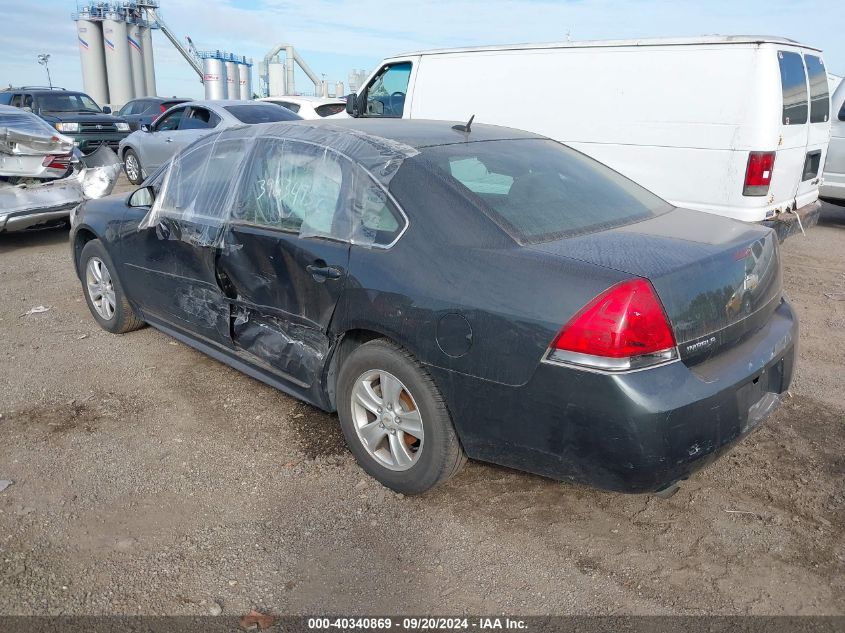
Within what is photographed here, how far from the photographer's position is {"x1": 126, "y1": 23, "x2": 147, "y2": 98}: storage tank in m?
A: 44.7

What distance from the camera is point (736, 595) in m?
2.52

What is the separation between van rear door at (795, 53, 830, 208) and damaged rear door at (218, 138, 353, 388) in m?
A: 5.34

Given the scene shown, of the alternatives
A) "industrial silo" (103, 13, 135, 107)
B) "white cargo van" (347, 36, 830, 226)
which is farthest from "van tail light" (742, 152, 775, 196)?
"industrial silo" (103, 13, 135, 107)

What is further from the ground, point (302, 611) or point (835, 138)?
point (835, 138)

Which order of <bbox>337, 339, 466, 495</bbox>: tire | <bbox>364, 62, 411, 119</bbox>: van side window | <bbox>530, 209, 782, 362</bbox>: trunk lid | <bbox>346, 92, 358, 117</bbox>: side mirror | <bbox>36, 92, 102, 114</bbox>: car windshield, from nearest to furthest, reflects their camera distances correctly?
<bbox>530, 209, 782, 362</bbox>: trunk lid, <bbox>337, 339, 466, 495</bbox>: tire, <bbox>364, 62, 411, 119</bbox>: van side window, <bbox>346, 92, 358, 117</bbox>: side mirror, <bbox>36, 92, 102, 114</bbox>: car windshield

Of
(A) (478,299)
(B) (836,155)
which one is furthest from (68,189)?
(B) (836,155)

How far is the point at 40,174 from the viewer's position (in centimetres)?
805

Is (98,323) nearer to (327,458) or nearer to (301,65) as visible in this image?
(327,458)

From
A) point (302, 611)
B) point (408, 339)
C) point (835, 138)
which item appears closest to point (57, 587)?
point (302, 611)

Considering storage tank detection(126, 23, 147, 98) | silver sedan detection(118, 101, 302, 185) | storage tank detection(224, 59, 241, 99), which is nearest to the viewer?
silver sedan detection(118, 101, 302, 185)

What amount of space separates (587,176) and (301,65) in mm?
51561

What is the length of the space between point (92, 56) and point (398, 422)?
48.9 metres

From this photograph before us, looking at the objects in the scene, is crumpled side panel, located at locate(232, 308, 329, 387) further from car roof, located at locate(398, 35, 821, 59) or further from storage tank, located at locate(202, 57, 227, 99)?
storage tank, located at locate(202, 57, 227, 99)

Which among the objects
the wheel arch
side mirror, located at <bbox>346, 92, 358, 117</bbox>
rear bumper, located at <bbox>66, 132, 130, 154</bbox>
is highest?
side mirror, located at <bbox>346, 92, 358, 117</bbox>
